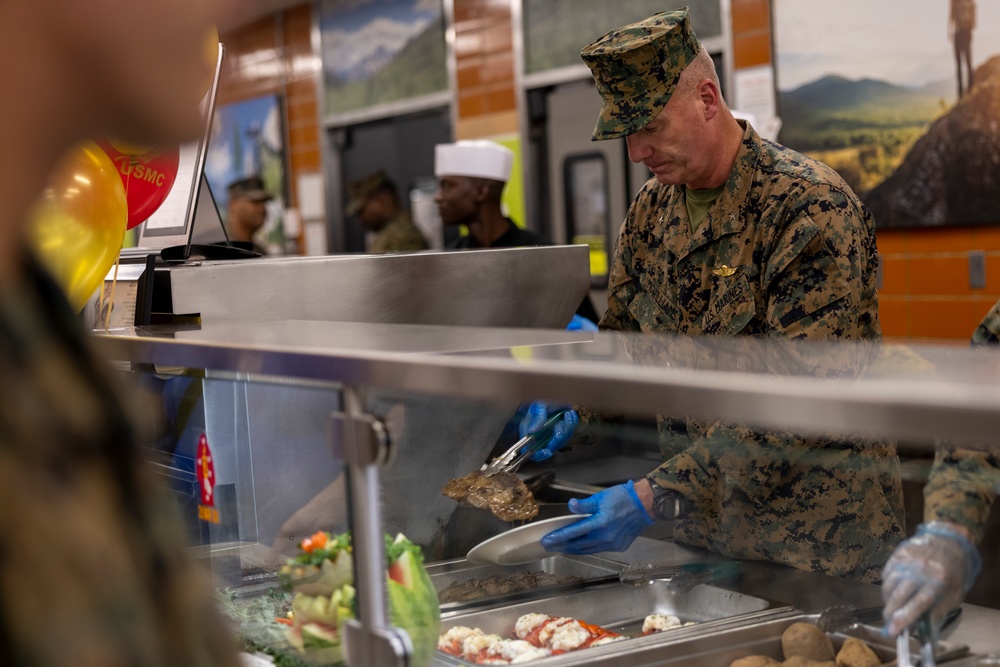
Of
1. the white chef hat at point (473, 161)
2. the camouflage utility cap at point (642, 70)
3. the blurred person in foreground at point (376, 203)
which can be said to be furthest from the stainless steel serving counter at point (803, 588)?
the blurred person in foreground at point (376, 203)

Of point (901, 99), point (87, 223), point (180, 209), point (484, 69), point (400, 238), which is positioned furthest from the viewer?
point (484, 69)

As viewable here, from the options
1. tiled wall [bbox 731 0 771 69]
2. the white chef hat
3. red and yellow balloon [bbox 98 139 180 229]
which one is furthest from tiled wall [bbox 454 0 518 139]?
red and yellow balloon [bbox 98 139 180 229]

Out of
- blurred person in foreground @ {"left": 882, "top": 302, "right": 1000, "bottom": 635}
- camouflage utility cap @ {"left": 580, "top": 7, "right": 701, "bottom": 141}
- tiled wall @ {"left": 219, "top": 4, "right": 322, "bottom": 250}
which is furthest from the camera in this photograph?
tiled wall @ {"left": 219, "top": 4, "right": 322, "bottom": 250}

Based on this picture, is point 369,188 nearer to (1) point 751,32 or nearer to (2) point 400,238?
(2) point 400,238

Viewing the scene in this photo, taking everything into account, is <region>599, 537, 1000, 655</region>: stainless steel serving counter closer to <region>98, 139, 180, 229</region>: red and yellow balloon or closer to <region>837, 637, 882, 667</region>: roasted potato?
<region>837, 637, 882, 667</region>: roasted potato

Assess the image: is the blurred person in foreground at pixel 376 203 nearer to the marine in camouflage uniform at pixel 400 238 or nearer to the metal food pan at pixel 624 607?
the marine in camouflage uniform at pixel 400 238

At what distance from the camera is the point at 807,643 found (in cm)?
130

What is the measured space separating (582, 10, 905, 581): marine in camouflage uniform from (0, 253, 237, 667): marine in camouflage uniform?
822mm

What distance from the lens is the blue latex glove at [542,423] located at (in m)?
1.25

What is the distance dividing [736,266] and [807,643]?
1051 millimetres

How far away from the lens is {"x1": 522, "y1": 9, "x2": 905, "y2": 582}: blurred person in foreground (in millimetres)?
1455

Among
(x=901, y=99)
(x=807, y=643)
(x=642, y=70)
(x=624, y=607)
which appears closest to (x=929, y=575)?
(x=807, y=643)

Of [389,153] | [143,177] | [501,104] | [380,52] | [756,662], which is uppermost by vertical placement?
[380,52]

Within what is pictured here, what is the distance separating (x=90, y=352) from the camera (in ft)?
1.68
